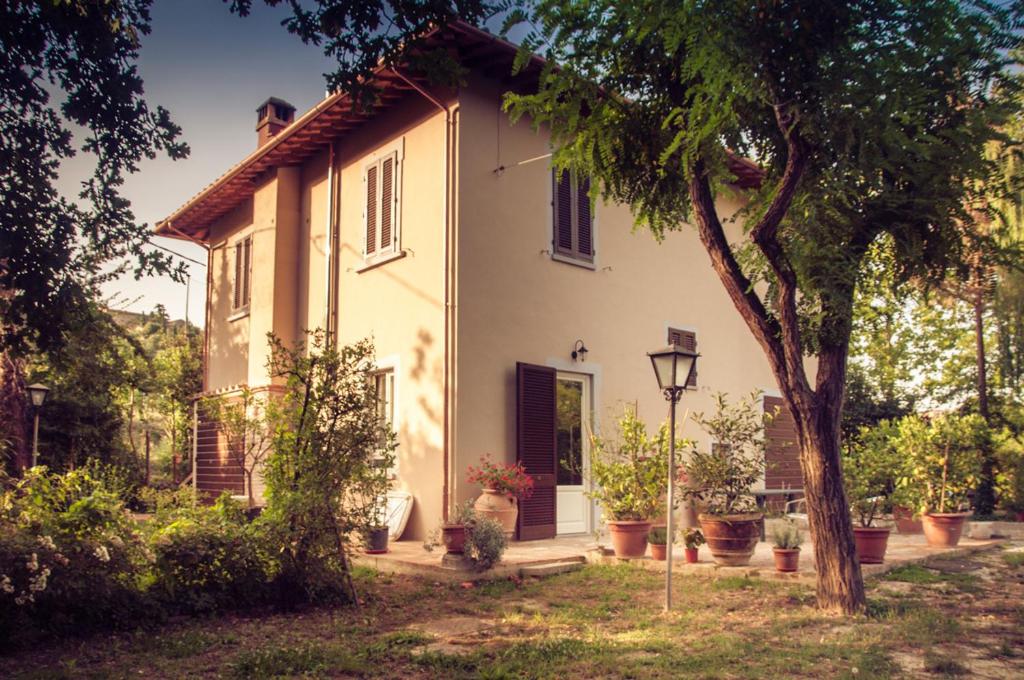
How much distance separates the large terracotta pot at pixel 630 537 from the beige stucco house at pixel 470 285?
1663 mm

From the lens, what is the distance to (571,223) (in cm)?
1109

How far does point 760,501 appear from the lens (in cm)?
1279

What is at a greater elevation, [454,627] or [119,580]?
[119,580]

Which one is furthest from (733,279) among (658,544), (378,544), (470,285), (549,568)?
(378,544)

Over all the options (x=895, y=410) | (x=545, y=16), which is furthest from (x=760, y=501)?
(x=545, y=16)

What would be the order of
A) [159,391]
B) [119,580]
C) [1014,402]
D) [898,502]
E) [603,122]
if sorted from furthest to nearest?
1. [159,391]
2. [1014,402]
3. [898,502]
4. [603,122]
5. [119,580]

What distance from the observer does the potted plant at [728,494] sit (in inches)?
297

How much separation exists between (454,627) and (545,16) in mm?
4435

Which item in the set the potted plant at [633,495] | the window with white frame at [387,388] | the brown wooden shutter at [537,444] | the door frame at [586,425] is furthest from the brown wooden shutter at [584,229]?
the potted plant at [633,495]

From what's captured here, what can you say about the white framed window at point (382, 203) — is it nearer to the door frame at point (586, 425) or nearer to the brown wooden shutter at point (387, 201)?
the brown wooden shutter at point (387, 201)

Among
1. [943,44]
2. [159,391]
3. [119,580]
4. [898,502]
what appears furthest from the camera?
[159,391]

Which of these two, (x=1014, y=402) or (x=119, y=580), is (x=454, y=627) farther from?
(x=1014, y=402)

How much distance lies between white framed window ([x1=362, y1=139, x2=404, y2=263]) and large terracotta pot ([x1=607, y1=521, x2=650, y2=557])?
456 cm

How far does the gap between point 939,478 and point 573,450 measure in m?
4.32
